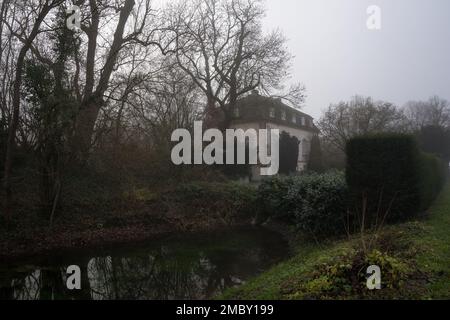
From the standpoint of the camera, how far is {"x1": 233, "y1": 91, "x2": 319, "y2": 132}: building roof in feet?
93.6

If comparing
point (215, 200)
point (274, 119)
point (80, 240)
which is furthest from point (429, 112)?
point (80, 240)

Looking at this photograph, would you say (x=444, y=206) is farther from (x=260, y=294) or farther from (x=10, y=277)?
(x=10, y=277)

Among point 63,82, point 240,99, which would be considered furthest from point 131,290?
point 240,99

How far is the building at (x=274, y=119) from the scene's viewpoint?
2886 cm

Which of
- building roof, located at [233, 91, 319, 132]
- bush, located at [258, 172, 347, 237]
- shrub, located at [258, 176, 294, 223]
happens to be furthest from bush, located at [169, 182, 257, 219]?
building roof, located at [233, 91, 319, 132]

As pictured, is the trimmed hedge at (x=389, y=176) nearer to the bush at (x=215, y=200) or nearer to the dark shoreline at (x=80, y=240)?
the dark shoreline at (x=80, y=240)

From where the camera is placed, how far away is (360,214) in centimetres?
1020

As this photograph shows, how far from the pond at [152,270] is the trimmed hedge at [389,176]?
288 centimetres

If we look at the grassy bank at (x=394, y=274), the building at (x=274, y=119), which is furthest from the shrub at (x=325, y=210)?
the building at (x=274, y=119)

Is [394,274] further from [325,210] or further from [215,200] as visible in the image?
[215,200]

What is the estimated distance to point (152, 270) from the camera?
892cm

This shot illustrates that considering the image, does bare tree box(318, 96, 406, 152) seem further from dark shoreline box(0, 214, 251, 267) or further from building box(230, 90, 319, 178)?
dark shoreline box(0, 214, 251, 267)

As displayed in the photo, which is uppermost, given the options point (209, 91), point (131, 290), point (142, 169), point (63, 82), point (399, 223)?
point (209, 91)
